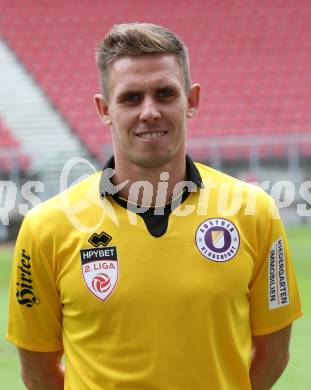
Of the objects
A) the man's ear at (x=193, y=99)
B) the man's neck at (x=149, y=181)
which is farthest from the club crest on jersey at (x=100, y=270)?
the man's ear at (x=193, y=99)

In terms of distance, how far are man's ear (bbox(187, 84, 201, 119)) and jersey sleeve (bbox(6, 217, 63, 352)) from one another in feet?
1.69

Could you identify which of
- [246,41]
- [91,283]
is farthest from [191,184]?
[246,41]

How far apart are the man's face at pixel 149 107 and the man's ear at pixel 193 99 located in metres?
0.07

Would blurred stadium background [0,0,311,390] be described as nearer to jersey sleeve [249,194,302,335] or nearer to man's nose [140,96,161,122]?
jersey sleeve [249,194,302,335]

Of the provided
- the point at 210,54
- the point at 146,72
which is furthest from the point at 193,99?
the point at 210,54

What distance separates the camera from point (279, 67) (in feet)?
58.5

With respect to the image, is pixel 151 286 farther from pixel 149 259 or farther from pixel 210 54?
pixel 210 54

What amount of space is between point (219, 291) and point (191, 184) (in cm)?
33

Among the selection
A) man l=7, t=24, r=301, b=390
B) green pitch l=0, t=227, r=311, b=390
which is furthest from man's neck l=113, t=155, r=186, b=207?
green pitch l=0, t=227, r=311, b=390

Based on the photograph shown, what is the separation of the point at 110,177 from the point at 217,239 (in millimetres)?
352

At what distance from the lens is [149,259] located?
7.14 feet

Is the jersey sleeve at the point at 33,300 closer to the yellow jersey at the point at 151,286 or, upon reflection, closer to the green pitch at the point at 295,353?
the yellow jersey at the point at 151,286

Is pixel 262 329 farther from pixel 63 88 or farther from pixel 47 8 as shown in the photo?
pixel 47 8

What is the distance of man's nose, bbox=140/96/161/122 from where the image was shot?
2.12 m
